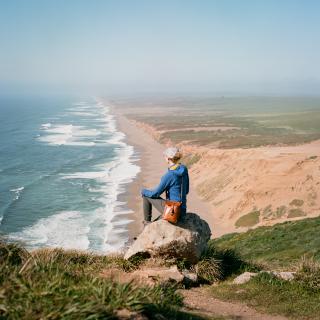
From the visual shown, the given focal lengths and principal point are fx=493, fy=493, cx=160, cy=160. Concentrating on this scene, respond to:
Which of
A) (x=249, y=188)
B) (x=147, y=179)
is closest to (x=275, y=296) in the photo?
(x=249, y=188)

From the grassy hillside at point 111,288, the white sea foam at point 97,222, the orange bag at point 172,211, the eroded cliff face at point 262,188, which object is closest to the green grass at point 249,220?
the eroded cliff face at point 262,188

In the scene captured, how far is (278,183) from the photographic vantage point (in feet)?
137

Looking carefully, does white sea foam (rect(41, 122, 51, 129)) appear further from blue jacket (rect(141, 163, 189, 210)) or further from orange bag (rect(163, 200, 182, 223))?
blue jacket (rect(141, 163, 189, 210))

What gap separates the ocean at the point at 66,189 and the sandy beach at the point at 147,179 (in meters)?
0.91

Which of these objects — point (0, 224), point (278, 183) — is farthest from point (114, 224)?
point (278, 183)

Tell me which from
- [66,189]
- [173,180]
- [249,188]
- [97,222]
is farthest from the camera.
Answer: [66,189]

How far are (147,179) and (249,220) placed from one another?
18688 millimetres

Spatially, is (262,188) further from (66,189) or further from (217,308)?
(217,308)

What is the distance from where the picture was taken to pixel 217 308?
A: 323 inches

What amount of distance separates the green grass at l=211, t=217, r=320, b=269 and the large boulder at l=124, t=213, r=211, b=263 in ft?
28.7

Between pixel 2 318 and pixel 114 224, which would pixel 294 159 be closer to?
pixel 114 224

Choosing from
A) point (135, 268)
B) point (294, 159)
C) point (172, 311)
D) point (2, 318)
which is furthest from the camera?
point (294, 159)

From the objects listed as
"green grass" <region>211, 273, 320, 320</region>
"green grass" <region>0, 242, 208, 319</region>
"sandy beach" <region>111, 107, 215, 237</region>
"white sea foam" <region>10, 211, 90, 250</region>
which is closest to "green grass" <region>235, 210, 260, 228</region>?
"sandy beach" <region>111, 107, 215, 237</region>

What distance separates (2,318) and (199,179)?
50061 millimetres
